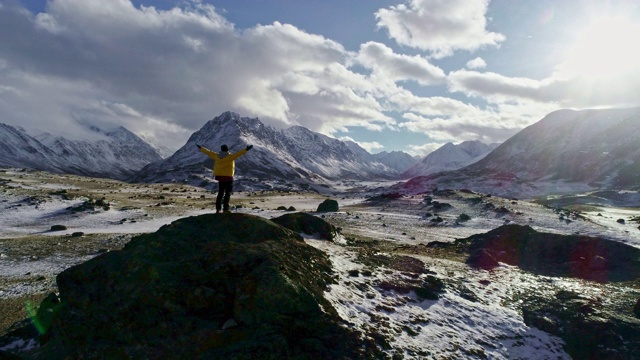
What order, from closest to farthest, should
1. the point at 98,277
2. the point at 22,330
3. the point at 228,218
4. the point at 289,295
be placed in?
A: the point at 289,295
the point at 98,277
the point at 22,330
the point at 228,218

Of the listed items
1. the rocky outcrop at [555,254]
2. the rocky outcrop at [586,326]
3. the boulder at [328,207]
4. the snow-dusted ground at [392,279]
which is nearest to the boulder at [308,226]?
the snow-dusted ground at [392,279]

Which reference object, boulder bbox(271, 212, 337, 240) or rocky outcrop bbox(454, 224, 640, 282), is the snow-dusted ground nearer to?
boulder bbox(271, 212, 337, 240)

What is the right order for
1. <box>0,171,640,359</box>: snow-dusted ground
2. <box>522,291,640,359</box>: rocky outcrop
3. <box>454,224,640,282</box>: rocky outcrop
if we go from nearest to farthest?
1. <box>0,171,640,359</box>: snow-dusted ground
2. <box>522,291,640,359</box>: rocky outcrop
3. <box>454,224,640,282</box>: rocky outcrop

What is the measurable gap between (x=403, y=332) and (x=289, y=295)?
13.7 feet

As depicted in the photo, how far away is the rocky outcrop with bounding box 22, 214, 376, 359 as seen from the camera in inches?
363

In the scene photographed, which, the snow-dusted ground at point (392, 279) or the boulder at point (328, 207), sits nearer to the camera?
the snow-dusted ground at point (392, 279)

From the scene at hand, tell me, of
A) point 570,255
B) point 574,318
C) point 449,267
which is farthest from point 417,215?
point 574,318

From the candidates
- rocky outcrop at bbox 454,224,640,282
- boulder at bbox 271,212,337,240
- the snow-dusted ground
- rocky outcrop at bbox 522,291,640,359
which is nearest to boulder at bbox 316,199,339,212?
the snow-dusted ground

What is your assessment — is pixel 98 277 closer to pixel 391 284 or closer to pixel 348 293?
pixel 348 293

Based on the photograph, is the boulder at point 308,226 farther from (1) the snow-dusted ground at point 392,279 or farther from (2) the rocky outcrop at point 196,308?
(2) the rocky outcrop at point 196,308

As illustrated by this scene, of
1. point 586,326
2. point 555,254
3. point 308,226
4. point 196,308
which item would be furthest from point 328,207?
point 196,308

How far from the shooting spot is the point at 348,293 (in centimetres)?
1323

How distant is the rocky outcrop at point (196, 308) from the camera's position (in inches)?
363

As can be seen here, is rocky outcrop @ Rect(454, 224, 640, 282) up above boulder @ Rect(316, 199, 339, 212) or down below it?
above
